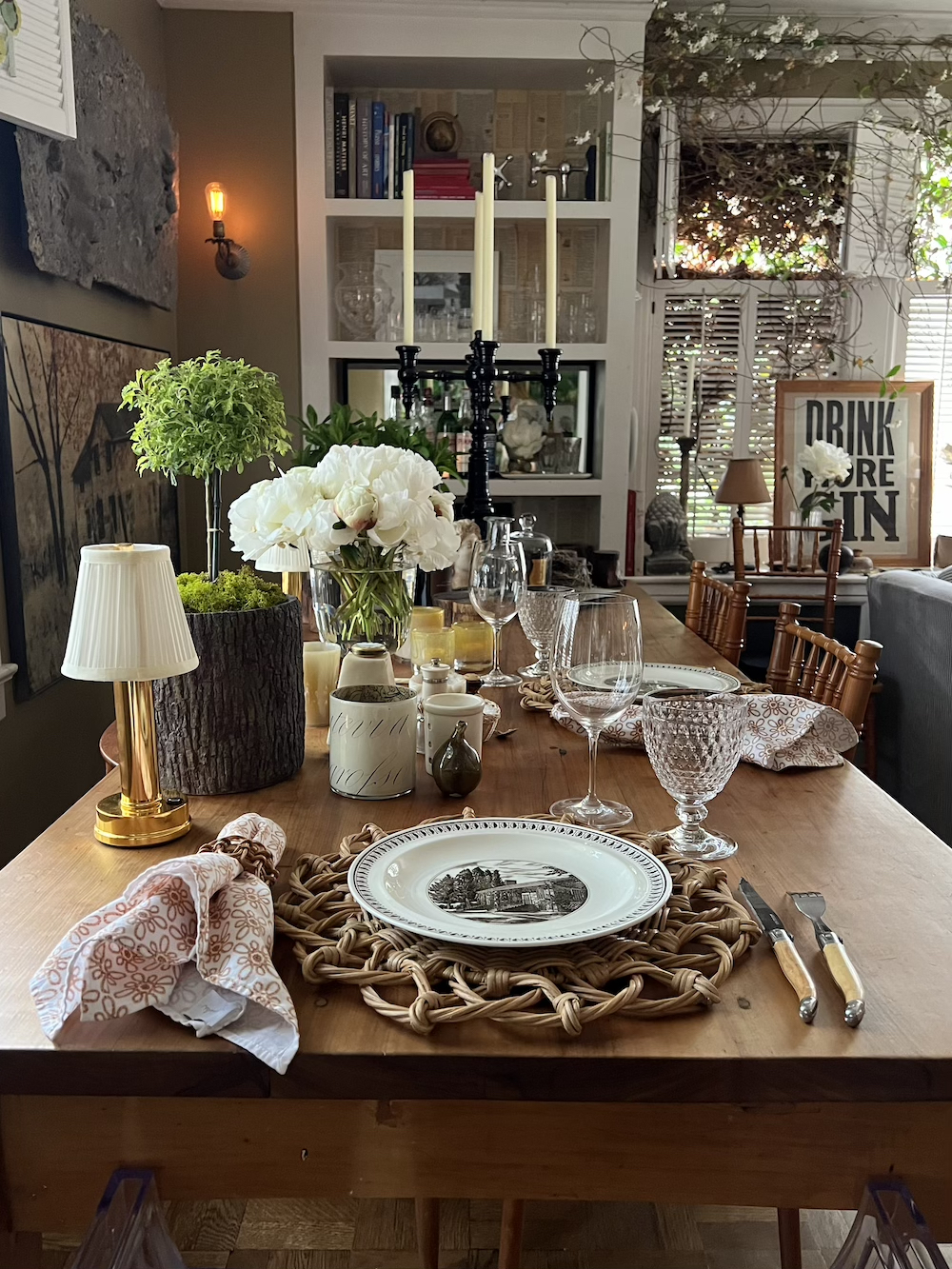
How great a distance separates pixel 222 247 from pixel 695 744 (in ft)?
10.7

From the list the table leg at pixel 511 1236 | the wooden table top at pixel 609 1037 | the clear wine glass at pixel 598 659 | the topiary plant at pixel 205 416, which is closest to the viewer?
the wooden table top at pixel 609 1037

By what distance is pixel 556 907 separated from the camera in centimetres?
84

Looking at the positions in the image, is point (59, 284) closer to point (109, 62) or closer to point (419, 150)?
point (109, 62)

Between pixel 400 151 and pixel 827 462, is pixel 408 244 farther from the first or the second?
pixel 827 462

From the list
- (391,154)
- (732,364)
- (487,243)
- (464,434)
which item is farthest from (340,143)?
(487,243)

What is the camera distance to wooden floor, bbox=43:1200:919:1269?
1.55 metres

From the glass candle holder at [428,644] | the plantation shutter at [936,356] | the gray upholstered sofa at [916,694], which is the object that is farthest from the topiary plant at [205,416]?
the plantation shutter at [936,356]

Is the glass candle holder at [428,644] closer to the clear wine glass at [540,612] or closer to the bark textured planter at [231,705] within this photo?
the clear wine glass at [540,612]

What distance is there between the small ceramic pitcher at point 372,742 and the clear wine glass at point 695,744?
11.8 inches

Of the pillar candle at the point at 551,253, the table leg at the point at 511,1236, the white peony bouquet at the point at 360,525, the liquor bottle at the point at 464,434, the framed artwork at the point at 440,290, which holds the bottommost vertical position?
the table leg at the point at 511,1236

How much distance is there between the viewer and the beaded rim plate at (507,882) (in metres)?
0.79

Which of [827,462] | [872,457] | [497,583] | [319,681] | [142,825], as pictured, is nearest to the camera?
[142,825]

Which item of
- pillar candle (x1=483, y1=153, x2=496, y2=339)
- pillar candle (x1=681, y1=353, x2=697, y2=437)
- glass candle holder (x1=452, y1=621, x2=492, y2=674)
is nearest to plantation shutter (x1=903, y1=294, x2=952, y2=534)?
pillar candle (x1=681, y1=353, x2=697, y2=437)

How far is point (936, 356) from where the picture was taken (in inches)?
177
